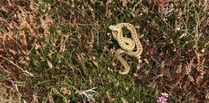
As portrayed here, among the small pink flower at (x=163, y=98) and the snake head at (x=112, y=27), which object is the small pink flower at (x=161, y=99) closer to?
the small pink flower at (x=163, y=98)

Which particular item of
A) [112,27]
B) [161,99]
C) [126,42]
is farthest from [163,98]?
[112,27]

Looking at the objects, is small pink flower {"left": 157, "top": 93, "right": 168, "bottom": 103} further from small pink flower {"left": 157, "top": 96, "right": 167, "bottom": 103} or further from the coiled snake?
the coiled snake

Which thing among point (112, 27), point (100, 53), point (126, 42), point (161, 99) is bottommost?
point (161, 99)

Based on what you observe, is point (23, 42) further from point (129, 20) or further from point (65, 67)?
point (129, 20)

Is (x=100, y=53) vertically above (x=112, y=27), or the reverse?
(x=112, y=27)

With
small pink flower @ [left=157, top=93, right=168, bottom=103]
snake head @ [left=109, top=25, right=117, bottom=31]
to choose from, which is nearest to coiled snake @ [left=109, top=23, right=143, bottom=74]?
snake head @ [left=109, top=25, right=117, bottom=31]

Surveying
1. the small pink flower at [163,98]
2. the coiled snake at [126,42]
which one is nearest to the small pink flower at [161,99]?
the small pink flower at [163,98]

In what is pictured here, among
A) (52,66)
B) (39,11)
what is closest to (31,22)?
(39,11)

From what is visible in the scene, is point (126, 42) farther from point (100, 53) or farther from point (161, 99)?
point (161, 99)
